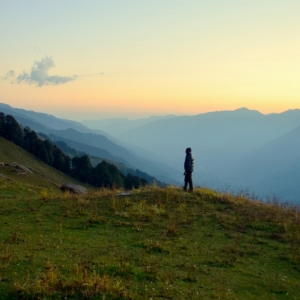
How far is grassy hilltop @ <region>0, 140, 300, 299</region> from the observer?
6.78m

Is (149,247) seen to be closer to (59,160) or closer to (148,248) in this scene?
(148,248)

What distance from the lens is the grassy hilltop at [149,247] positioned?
6777 mm

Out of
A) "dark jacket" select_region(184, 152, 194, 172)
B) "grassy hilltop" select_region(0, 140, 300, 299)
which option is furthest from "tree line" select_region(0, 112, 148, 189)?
"grassy hilltop" select_region(0, 140, 300, 299)

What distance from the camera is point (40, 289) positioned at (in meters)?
6.15

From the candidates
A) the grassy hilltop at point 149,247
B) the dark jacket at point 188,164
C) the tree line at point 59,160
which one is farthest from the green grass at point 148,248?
the tree line at point 59,160

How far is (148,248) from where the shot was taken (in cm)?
987

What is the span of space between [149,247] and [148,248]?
99 millimetres

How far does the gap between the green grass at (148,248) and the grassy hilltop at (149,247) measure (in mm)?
27

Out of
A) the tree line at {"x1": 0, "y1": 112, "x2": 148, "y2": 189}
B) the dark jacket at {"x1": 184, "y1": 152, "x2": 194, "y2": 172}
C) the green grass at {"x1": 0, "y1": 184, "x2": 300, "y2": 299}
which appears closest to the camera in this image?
the green grass at {"x1": 0, "y1": 184, "x2": 300, "y2": 299}

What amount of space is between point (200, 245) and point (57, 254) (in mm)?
4955

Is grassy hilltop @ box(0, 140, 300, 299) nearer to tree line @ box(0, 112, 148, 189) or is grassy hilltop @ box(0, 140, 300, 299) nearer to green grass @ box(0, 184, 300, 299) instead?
green grass @ box(0, 184, 300, 299)

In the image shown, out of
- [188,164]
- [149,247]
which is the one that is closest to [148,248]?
[149,247]

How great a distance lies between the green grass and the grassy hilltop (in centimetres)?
3

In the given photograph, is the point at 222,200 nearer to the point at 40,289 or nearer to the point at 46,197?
the point at 46,197
